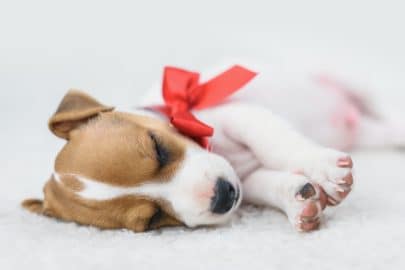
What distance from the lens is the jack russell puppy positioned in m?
1.92

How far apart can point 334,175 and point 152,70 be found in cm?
213

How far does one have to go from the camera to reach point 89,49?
387cm

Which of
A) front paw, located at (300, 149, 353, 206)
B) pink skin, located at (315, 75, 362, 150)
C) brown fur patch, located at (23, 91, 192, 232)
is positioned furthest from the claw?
pink skin, located at (315, 75, 362, 150)

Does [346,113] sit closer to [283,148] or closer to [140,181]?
[283,148]

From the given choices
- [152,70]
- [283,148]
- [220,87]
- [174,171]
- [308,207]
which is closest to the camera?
[308,207]

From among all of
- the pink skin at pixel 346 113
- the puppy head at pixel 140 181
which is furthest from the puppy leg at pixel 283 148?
the pink skin at pixel 346 113

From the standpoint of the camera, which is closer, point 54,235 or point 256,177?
point 54,235

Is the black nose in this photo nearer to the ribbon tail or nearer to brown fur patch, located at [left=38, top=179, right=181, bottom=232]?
brown fur patch, located at [left=38, top=179, right=181, bottom=232]

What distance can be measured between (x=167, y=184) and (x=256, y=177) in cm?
38

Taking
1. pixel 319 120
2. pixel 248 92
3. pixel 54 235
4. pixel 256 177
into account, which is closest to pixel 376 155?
pixel 319 120

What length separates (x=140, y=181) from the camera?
6.34 feet

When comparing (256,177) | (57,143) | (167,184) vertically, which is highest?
(167,184)

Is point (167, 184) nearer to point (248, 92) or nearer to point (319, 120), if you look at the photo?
point (248, 92)

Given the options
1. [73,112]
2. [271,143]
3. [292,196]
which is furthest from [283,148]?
[73,112]
